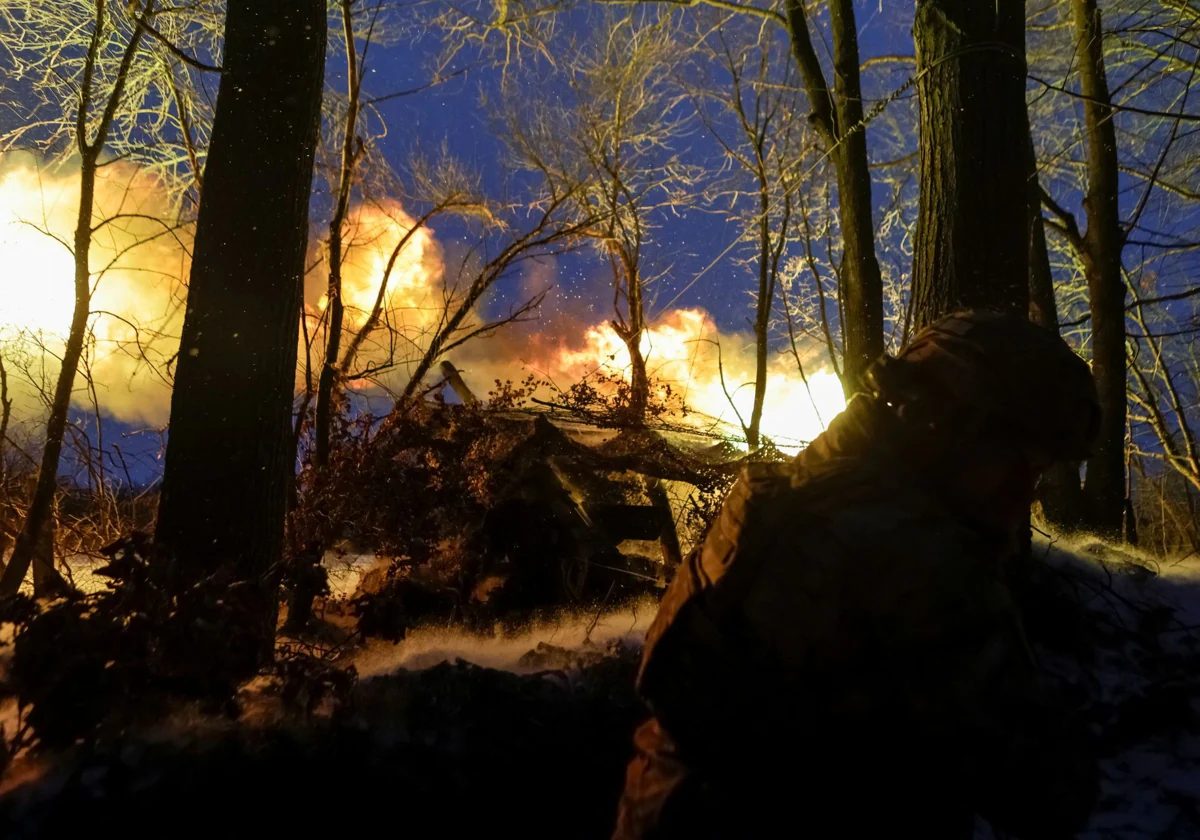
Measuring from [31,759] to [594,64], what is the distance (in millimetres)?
9379

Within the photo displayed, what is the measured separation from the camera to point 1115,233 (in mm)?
7230

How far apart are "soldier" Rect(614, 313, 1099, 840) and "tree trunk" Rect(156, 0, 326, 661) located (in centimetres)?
202

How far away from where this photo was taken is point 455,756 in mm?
2562

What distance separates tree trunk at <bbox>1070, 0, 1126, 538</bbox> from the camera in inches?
Result: 257

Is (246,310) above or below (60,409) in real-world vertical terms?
above

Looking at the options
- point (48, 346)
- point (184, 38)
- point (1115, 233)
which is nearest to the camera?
point (48, 346)

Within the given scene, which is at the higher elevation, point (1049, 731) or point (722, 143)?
point (722, 143)

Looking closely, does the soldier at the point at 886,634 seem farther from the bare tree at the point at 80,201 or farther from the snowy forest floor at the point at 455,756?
the bare tree at the point at 80,201

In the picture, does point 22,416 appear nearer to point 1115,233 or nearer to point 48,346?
point 48,346

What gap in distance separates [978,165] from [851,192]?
184 centimetres

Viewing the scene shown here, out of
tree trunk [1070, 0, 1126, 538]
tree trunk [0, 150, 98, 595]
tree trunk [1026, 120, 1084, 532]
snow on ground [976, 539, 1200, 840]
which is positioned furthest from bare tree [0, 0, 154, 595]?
tree trunk [1070, 0, 1126, 538]

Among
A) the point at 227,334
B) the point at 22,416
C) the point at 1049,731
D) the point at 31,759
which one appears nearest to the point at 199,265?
the point at 227,334

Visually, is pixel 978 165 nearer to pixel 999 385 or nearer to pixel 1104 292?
pixel 999 385

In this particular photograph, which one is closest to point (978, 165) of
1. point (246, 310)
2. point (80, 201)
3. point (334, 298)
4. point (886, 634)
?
point (886, 634)
